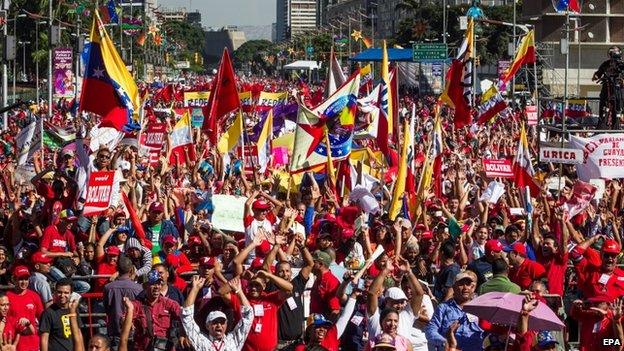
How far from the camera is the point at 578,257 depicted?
13102mm

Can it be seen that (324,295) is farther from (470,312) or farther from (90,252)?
(90,252)

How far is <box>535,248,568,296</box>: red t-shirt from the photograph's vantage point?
12602mm

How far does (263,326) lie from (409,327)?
1053mm

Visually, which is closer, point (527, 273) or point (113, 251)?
point (527, 273)

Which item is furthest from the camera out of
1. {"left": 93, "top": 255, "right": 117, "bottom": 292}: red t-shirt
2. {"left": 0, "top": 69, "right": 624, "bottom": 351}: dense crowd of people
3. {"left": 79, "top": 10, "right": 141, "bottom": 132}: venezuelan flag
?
{"left": 79, "top": 10, "right": 141, "bottom": 132}: venezuelan flag

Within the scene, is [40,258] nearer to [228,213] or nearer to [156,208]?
[156,208]

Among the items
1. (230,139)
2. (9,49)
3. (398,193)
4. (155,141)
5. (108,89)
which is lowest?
(398,193)

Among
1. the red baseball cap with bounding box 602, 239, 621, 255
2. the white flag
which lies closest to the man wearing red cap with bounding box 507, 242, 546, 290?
the red baseball cap with bounding box 602, 239, 621, 255

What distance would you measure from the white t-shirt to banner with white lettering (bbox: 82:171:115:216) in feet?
17.2

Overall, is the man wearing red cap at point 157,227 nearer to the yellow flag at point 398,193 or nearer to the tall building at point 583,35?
the yellow flag at point 398,193

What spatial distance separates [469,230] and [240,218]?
2.11 metres

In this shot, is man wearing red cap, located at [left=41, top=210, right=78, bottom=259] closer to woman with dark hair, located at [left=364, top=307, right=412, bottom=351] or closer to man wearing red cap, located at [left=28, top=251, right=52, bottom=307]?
man wearing red cap, located at [left=28, top=251, right=52, bottom=307]

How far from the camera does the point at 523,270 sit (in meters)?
12.2

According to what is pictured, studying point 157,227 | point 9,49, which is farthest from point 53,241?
point 9,49
